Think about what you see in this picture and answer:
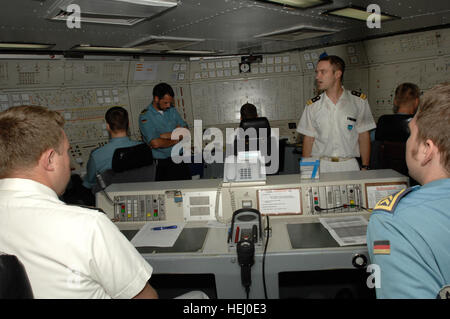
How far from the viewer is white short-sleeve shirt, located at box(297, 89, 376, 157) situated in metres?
2.62

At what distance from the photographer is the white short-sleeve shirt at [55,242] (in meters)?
0.89

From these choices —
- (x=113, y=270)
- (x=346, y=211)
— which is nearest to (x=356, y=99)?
(x=346, y=211)

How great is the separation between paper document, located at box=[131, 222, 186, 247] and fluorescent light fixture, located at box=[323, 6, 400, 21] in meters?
2.08

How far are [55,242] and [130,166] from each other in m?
1.54

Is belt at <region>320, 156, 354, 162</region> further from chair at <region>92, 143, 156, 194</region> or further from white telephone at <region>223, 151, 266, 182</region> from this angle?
chair at <region>92, 143, 156, 194</region>

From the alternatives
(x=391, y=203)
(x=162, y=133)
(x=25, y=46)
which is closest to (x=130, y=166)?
(x=162, y=133)

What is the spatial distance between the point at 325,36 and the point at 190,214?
3.02 metres

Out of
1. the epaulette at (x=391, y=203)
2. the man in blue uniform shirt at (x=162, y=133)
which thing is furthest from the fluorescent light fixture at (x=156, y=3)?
the epaulette at (x=391, y=203)

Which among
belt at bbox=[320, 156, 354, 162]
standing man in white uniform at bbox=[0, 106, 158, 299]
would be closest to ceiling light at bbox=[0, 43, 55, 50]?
standing man in white uniform at bbox=[0, 106, 158, 299]

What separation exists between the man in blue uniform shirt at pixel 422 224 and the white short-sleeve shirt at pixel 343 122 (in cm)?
181

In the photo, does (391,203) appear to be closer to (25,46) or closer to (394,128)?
(394,128)

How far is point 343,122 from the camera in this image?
103 inches

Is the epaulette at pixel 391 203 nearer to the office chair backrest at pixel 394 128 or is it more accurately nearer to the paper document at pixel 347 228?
the paper document at pixel 347 228

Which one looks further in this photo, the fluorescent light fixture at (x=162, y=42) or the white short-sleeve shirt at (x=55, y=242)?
the fluorescent light fixture at (x=162, y=42)
